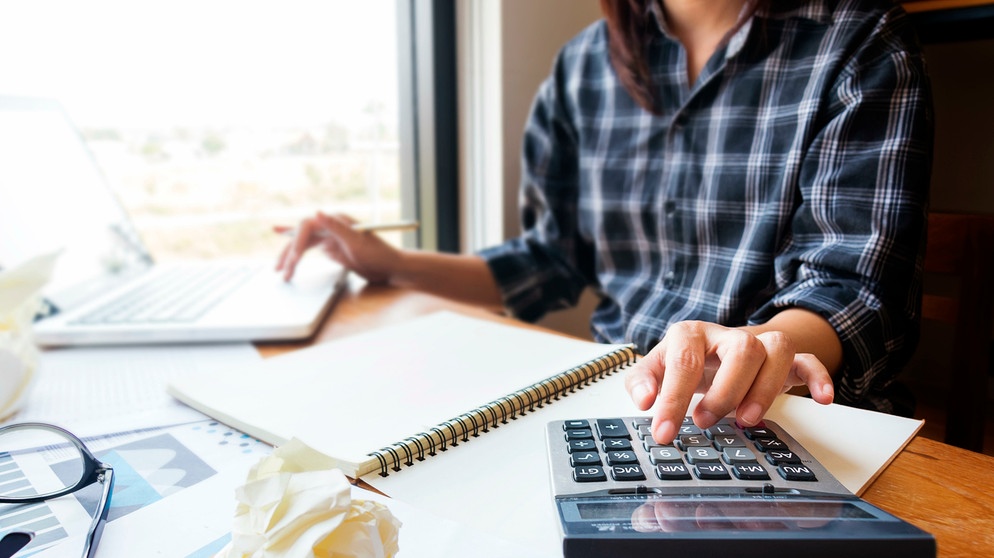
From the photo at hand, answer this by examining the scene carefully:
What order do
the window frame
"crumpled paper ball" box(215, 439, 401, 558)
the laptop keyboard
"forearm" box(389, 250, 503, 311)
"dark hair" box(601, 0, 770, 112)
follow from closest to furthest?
1. "crumpled paper ball" box(215, 439, 401, 558)
2. the laptop keyboard
3. "dark hair" box(601, 0, 770, 112)
4. "forearm" box(389, 250, 503, 311)
5. the window frame

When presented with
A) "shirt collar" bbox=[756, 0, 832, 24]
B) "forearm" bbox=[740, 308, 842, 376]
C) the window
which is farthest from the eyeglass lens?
"shirt collar" bbox=[756, 0, 832, 24]

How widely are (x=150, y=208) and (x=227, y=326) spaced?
640 mm

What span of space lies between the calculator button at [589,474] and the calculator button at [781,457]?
0.09 metres

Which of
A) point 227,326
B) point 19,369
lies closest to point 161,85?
point 227,326

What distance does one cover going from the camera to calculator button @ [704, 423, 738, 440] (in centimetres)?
38

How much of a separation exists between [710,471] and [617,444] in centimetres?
5

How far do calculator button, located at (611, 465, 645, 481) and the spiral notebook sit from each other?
108 millimetres

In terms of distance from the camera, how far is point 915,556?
267 mm

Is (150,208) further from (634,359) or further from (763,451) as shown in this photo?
(763,451)

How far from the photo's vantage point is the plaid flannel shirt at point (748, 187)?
1.97 ft

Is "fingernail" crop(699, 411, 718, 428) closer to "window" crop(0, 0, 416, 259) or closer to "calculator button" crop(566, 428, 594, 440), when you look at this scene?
"calculator button" crop(566, 428, 594, 440)

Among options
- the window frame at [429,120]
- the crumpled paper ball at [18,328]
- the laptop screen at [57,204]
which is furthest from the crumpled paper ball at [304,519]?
the window frame at [429,120]

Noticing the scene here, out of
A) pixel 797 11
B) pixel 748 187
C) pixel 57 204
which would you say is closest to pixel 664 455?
pixel 748 187

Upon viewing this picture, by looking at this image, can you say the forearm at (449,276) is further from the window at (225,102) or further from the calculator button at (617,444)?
the calculator button at (617,444)
